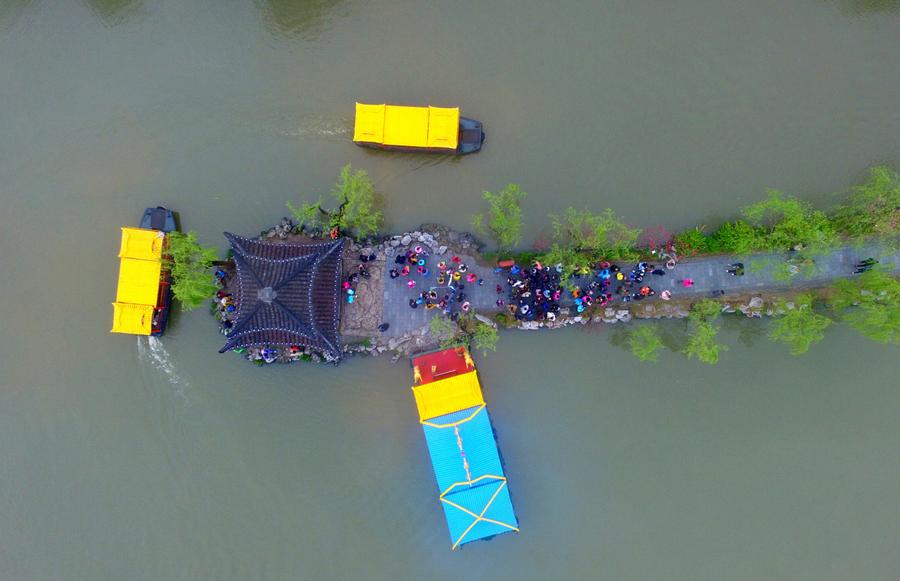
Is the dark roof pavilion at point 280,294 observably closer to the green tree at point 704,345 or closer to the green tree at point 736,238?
the green tree at point 704,345

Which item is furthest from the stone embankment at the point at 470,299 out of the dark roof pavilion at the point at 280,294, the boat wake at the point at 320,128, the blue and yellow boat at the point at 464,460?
the boat wake at the point at 320,128

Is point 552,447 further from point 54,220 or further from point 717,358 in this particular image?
point 54,220

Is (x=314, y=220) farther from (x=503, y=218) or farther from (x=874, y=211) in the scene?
(x=874, y=211)

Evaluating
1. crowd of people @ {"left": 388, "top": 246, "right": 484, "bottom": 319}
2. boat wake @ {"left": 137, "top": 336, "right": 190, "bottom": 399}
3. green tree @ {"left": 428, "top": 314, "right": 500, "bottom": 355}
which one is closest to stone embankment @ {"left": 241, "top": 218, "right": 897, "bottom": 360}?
crowd of people @ {"left": 388, "top": 246, "right": 484, "bottom": 319}

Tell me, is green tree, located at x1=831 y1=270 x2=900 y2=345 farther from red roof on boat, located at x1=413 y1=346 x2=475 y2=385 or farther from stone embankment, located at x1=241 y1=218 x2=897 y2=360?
red roof on boat, located at x1=413 y1=346 x2=475 y2=385

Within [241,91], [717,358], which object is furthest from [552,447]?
[241,91]

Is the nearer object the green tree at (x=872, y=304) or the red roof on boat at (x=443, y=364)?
the green tree at (x=872, y=304)
